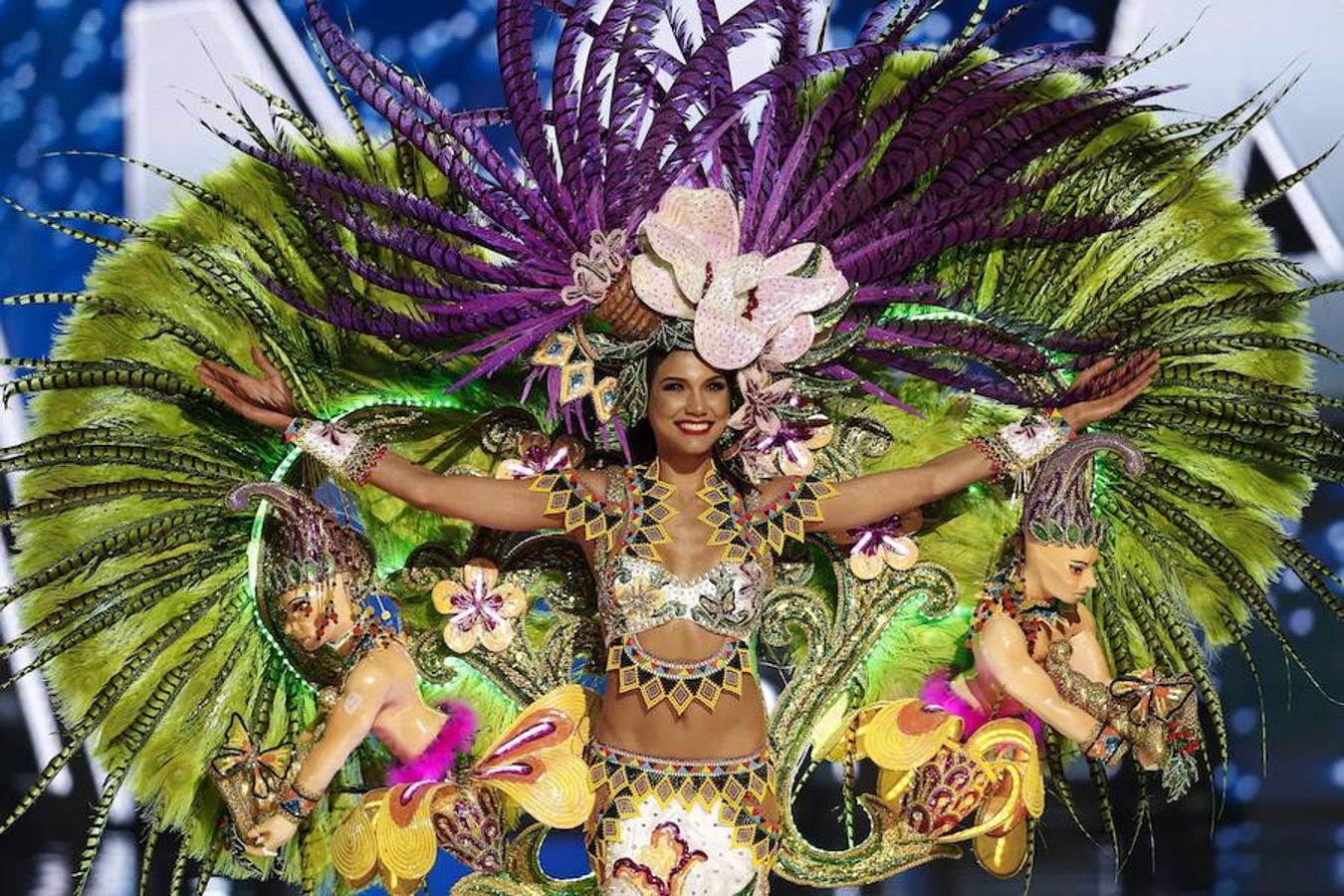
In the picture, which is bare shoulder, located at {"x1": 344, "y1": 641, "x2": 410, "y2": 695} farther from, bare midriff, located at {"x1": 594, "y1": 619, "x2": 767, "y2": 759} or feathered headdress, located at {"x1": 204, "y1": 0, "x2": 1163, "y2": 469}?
feathered headdress, located at {"x1": 204, "y1": 0, "x2": 1163, "y2": 469}

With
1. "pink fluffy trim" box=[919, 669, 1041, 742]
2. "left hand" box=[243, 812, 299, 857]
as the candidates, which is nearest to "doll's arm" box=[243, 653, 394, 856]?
"left hand" box=[243, 812, 299, 857]

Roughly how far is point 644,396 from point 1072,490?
0.71 meters

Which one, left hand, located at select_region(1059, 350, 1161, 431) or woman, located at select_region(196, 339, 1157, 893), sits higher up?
left hand, located at select_region(1059, 350, 1161, 431)

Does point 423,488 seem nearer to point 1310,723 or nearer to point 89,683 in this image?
point 89,683

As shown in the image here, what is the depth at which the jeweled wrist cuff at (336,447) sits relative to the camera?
9.11ft

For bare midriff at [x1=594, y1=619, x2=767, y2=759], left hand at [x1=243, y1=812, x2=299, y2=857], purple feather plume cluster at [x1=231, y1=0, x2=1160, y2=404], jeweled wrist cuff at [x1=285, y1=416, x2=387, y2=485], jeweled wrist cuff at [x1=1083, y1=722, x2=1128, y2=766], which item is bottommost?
jeweled wrist cuff at [x1=1083, y1=722, x2=1128, y2=766]

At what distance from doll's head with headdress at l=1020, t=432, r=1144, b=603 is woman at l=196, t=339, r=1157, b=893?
0.15 ft

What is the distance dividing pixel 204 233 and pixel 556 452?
0.68 meters

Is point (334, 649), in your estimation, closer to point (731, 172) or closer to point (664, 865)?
point (664, 865)

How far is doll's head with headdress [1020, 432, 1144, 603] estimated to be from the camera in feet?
9.33

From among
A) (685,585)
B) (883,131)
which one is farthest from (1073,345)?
(685,585)

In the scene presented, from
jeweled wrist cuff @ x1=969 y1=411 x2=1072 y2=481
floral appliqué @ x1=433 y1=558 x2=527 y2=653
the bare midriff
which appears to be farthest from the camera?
floral appliqué @ x1=433 y1=558 x2=527 y2=653

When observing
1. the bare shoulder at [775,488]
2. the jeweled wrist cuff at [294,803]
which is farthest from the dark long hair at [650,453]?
the jeweled wrist cuff at [294,803]

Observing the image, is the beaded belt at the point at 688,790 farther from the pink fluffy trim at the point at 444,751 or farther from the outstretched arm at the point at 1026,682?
the outstretched arm at the point at 1026,682
